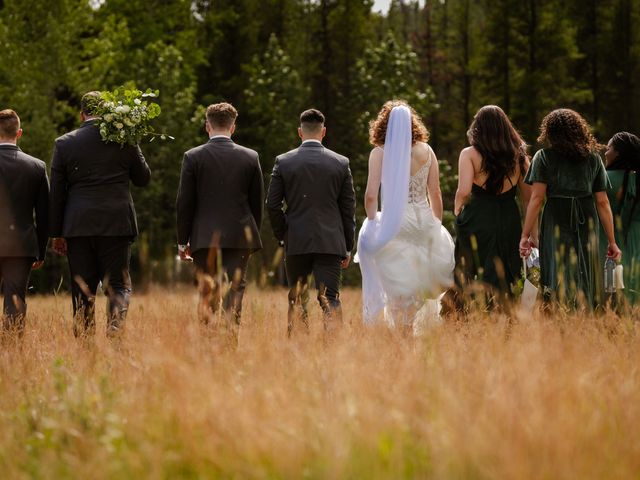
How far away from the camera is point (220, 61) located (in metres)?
37.7

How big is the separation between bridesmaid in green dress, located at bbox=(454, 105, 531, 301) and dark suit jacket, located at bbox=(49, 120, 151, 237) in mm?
2790

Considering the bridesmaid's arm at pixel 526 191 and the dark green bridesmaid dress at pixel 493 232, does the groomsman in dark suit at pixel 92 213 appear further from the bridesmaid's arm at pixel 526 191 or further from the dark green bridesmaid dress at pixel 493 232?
the bridesmaid's arm at pixel 526 191

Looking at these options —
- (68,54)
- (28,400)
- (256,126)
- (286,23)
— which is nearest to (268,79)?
(256,126)

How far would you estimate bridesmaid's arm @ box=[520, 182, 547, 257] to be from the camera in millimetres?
8258

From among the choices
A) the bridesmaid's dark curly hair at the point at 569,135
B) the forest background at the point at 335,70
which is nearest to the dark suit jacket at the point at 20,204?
the bridesmaid's dark curly hair at the point at 569,135

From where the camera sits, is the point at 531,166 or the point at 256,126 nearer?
the point at 531,166

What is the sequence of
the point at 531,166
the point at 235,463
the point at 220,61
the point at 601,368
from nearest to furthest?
the point at 235,463, the point at 601,368, the point at 531,166, the point at 220,61

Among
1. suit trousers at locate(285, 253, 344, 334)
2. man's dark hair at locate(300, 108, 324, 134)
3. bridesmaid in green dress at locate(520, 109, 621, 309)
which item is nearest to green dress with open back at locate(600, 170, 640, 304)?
bridesmaid in green dress at locate(520, 109, 621, 309)

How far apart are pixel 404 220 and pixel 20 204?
3.30 m

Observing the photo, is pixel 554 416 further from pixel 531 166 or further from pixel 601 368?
pixel 531 166

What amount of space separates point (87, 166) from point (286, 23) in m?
30.9

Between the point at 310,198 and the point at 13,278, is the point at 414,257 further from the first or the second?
the point at 13,278

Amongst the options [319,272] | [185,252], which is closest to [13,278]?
[185,252]

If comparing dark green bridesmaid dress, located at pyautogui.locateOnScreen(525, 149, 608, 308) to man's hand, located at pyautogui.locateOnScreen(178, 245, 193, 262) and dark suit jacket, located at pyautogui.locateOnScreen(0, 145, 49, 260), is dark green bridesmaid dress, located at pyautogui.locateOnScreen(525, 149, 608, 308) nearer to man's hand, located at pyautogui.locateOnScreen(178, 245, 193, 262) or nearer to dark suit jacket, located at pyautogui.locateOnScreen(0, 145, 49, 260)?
man's hand, located at pyautogui.locateOnScreen(178, 245, 193, 262)
